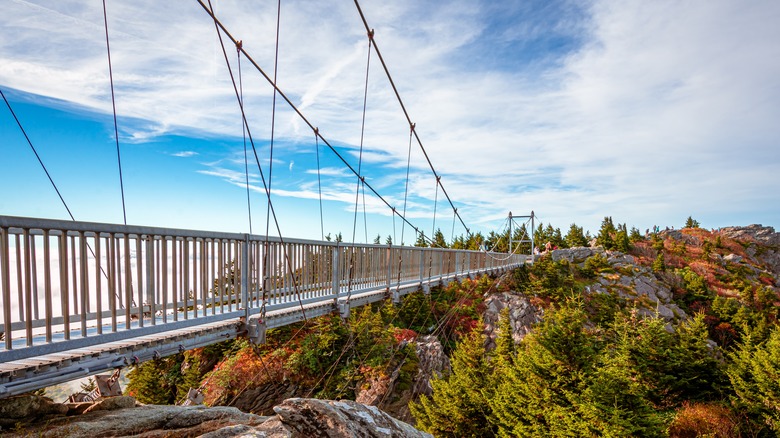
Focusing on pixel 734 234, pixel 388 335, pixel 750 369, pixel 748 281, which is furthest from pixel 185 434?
pixel 734 234

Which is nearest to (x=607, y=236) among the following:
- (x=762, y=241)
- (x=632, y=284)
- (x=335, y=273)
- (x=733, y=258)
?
(x=632, y=284)

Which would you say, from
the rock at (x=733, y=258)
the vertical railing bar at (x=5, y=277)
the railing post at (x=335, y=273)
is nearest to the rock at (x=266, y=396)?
the railing post at (x=335, y=273)

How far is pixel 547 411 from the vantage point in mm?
11203

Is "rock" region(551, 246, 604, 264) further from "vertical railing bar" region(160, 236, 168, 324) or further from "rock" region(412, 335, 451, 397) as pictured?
"vertical railing bar" region(160, 236, 168, 324)

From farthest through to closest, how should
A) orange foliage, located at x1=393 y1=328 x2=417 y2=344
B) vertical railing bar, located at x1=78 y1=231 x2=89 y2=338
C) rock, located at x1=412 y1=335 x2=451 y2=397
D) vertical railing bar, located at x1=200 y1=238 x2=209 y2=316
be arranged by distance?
orange foliage, located at x1=393 y1=328 x2=417 y2=344 < rock, located at x1=412 y1=335 x2=451 y2=397 < vertical railing bar, located at x1=200 y1=238 x2=209 y2=316 < vertical railing bar, located at x1=78 y1=231 x2=89 y2=338

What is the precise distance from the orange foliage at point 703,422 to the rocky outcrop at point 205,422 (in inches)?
530

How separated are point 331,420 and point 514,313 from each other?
2370 centimetres

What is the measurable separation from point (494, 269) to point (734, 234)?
6209cm

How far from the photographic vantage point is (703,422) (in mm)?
13336

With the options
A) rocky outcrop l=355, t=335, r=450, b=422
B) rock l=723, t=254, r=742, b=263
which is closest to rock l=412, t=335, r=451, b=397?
rocky outcrop l=355, t=335, r=450, b=422

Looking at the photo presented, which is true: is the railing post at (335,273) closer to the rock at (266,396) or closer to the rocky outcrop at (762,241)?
the rock at (266,396)

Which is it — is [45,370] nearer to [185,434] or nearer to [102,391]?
[185,434]

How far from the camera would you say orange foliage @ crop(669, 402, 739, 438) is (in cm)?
1298

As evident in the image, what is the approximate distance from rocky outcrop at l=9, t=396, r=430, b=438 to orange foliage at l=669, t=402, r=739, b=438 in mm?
13458
